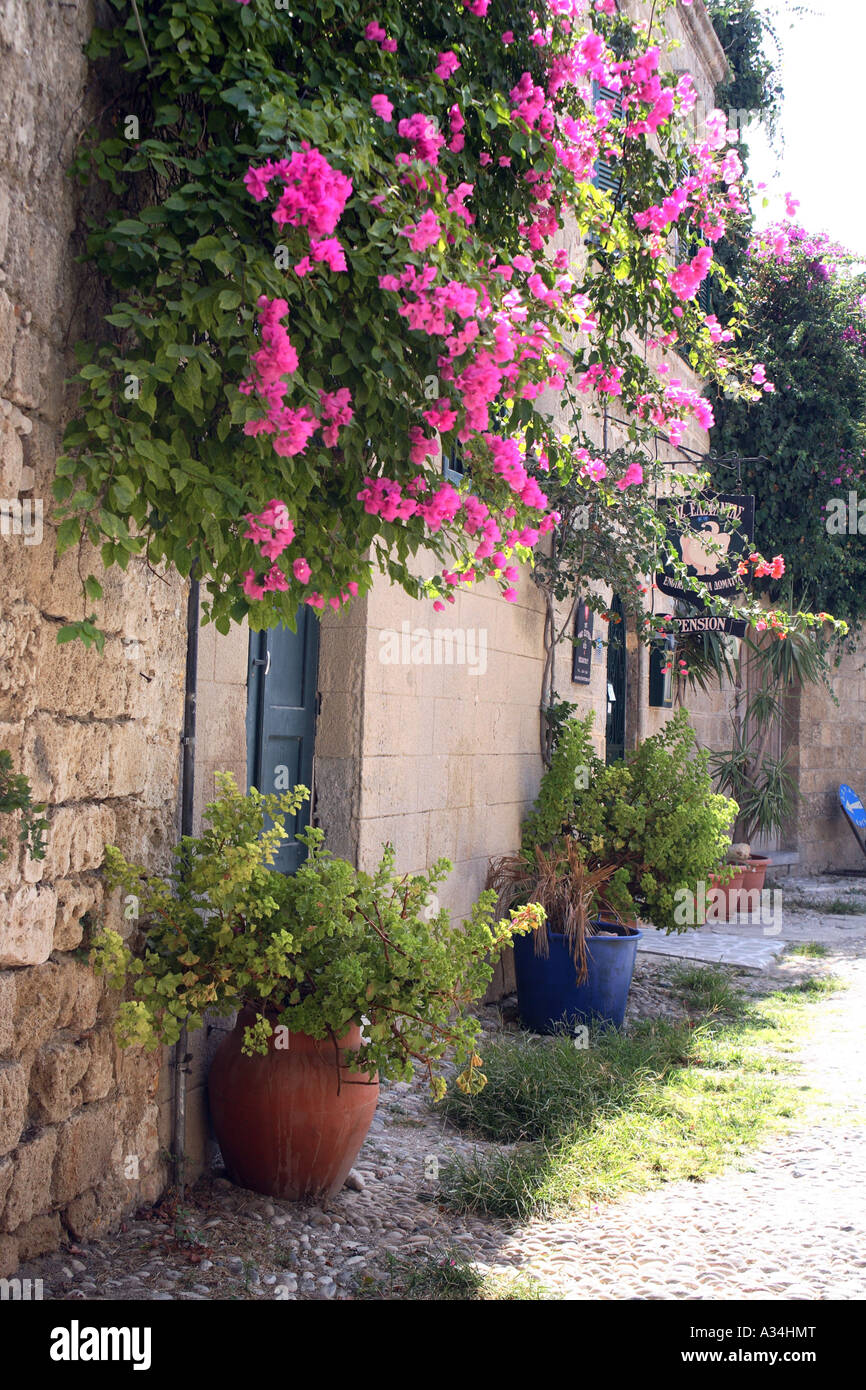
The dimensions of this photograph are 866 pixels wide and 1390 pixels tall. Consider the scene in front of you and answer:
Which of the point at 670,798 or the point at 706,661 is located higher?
the point at 706,661

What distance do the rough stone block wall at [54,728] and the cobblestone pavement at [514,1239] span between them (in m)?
0.19

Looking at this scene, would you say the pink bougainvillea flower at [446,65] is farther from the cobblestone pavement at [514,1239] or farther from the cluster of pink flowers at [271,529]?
the cobblestone pavement at [514,1239]

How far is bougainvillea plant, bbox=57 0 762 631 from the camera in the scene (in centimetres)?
227

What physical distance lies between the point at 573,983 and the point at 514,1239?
83.5 inches

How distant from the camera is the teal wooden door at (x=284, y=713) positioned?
410 centimetres

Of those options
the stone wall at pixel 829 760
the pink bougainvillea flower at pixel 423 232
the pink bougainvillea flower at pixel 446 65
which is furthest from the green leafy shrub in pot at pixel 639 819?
the stone wall at pixel 829 760

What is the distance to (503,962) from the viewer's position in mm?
6129

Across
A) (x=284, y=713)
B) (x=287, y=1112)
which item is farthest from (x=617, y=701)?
(x=287, y=1112)

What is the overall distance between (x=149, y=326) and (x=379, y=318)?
0.52 meters

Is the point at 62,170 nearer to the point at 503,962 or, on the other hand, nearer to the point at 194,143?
the point at 194,143

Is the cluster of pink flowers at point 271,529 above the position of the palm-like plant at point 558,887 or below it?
above

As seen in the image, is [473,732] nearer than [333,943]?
No
